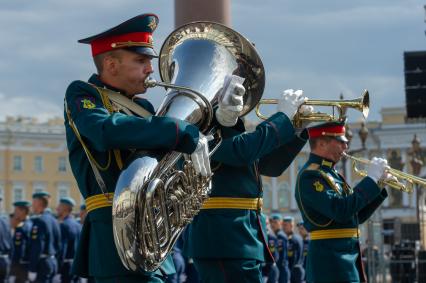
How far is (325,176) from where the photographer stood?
789 cm

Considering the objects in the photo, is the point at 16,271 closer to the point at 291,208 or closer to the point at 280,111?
the point at 280,111

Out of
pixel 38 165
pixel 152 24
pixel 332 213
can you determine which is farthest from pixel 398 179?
pixel 38 165

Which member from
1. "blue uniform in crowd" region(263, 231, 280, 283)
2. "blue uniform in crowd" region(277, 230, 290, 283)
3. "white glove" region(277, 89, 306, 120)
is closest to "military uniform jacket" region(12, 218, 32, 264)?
"blue uniform in crowd" region(263, 231, 280, 283)

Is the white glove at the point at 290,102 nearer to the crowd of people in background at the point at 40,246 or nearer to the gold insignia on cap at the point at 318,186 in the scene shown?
the gold insignia on cap at the point at 318,186

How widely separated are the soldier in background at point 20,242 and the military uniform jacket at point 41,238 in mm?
100

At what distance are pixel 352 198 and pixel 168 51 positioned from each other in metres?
2.47

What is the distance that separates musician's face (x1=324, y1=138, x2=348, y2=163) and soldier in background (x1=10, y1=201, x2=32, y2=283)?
27.9 feet

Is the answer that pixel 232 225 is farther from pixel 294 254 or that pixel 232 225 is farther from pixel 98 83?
pixel 294 254

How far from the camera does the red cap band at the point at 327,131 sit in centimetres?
816

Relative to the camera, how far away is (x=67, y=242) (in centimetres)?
1683

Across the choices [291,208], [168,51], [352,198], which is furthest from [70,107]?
[291,208]

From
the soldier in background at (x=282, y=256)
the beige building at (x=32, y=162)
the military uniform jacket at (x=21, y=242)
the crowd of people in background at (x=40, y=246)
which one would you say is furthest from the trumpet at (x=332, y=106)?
the beige building at (x=32, y=162)

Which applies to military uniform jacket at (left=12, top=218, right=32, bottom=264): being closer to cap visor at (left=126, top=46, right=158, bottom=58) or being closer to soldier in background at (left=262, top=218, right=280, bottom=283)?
soldier in background at (left=262, top=218, right=280, bottom=283)

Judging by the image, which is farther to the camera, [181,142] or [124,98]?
[124,98]
